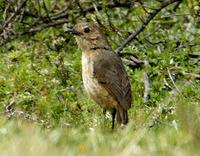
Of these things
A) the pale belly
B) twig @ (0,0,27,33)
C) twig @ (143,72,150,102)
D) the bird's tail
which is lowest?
twig @ (143,72,150,102)

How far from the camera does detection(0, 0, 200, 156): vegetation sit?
21.6 ft

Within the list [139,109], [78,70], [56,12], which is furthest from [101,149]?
[56,12]

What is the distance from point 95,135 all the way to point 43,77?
4.07 m

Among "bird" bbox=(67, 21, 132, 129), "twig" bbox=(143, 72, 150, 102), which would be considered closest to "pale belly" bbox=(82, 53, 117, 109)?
"bird" bbox=(67, 21, 132, 129)

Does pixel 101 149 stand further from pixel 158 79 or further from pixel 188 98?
pixel 158 79

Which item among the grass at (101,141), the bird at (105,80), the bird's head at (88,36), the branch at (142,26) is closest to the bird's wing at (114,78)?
the bird at (105,80)

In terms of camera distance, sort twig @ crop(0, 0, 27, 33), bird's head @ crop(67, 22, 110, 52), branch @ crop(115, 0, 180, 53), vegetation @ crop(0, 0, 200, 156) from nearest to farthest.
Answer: vegetation @ crop(0, 0, 200, 156) → bird's head @ crop(67, 22, 110, 52) → branch @ crop(115, 0, 180, 53) → twig @ crop(0, 0, 27, 33)

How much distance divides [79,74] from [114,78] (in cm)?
194

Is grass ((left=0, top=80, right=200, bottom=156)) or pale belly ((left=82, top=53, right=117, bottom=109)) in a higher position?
grass ((left=0, top=80, right=200, bottom=156))

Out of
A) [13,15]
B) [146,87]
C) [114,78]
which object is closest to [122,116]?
[114,78]

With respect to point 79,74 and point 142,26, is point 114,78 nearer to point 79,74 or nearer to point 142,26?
point 79,74

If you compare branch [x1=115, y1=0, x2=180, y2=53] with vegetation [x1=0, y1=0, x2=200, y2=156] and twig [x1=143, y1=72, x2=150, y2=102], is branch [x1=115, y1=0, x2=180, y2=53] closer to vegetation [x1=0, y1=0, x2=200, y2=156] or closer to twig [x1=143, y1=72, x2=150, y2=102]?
vegetation [x1=0, y1=0, x2=200, y2=156]

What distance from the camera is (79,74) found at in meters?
10.6

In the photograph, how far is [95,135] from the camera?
21.1ft
